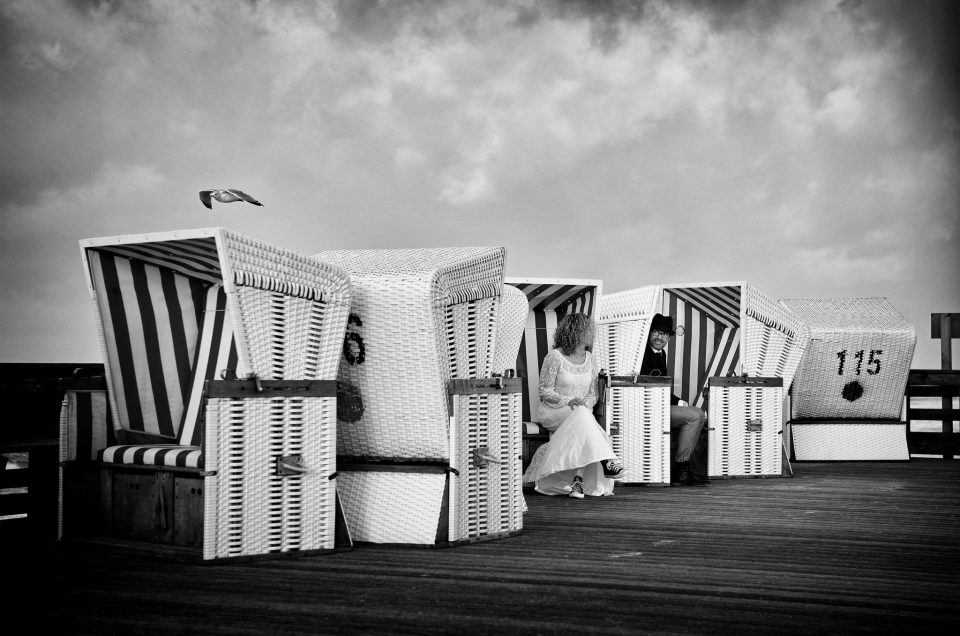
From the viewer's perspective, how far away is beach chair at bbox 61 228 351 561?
360cm

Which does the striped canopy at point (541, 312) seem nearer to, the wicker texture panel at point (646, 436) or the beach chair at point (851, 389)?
the wicker texture panel at point (646, 436)

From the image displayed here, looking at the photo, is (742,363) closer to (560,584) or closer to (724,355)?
(724,355)

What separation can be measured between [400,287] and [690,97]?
1253 cm

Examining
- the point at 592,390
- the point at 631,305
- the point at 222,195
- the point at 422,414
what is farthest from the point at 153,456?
the point at 631,305

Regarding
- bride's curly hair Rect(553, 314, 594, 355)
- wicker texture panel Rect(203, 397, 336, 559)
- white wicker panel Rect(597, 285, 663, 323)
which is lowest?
wicker texture panel Rect(203, 397, 336, 559)

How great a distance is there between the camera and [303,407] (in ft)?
12.5

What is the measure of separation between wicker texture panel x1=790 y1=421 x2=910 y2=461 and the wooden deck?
3.79m

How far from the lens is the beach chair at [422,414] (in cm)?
407

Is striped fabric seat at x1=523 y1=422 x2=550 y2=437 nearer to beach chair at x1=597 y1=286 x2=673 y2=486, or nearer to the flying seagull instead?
beach chair at x1=597 y1=286 x2=673 y2=486

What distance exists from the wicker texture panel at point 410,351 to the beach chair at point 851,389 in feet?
17.4

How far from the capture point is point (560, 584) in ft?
10.5

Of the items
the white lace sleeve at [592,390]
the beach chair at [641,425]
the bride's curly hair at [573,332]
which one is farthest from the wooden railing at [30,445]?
the beach chair at [641,425]

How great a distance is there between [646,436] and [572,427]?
0.80 metres

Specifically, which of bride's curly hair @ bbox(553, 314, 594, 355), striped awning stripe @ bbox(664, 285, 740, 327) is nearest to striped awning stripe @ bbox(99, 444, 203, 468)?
bride's curly hair @ bbox(553, 314, 594, 355)
